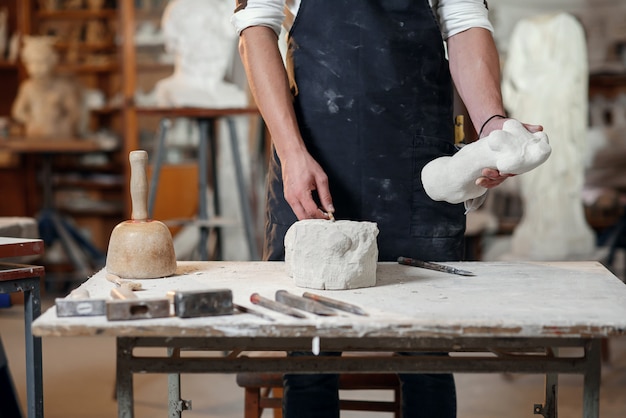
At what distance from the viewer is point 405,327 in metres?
1.46

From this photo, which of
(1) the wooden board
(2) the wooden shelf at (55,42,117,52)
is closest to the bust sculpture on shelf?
(2) the wooden shelf at (55,42,117,52)

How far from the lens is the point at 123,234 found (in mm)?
1872

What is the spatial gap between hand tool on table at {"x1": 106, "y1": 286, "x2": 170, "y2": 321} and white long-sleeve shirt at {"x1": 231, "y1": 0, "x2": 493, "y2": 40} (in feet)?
2.83

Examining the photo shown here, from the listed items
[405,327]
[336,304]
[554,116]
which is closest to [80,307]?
[336,304]

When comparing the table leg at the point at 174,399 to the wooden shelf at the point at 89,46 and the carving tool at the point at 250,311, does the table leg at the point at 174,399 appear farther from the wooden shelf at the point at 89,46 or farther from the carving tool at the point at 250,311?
the wooden shelf at the point at 89,46

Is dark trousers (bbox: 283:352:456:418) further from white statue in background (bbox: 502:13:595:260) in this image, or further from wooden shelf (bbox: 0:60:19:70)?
wooden shelf (bbox: 0:60:19:70)

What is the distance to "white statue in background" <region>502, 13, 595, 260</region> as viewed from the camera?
185 inches

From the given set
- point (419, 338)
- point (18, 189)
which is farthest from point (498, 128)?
point (18, 189)

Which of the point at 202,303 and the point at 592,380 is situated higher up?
the point at 202,303

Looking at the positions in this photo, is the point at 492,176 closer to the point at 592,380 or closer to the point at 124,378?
the point at 592,380

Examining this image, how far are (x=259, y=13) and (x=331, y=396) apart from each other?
929 mm

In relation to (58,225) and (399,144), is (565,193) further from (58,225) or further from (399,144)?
(58,225)

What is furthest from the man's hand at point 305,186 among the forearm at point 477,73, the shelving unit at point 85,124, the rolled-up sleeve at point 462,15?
the shelving unit at point 85,124

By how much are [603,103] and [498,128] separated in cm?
501
